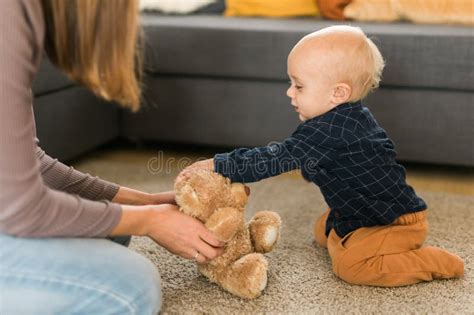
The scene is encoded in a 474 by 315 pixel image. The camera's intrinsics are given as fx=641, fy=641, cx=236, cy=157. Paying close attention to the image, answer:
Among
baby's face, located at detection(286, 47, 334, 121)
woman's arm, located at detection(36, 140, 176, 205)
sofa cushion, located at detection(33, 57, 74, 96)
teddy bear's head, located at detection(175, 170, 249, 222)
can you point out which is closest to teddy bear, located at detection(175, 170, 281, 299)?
teddy bear's head, located at detection(175, 170, 249, 222)

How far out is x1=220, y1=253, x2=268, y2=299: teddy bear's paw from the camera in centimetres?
113

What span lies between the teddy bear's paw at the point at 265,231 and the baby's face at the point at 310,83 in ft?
0.71

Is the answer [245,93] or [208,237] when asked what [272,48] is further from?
[208,237]

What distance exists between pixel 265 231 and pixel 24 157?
526mm

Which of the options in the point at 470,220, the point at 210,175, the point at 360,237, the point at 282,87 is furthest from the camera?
the point at 282,87

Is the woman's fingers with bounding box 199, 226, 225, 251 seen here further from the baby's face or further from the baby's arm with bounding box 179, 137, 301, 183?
the baby's face

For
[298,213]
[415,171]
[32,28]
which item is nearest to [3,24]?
[32,28]

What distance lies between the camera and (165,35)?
6.63 ft

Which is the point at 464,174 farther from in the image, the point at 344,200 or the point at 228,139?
A: the point at 344,200

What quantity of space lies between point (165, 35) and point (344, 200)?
1002mm

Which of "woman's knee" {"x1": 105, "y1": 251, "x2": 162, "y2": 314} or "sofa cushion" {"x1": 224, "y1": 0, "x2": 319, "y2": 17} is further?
"sofa cushion" {"x1": 224, "y1": 0, "x2": 319, "y2": 17}

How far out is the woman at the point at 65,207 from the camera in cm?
85

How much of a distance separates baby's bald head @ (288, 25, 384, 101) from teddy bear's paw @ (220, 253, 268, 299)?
369mm

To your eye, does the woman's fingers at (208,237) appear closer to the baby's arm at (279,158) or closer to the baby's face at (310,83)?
the baby's arm at (279,158)
